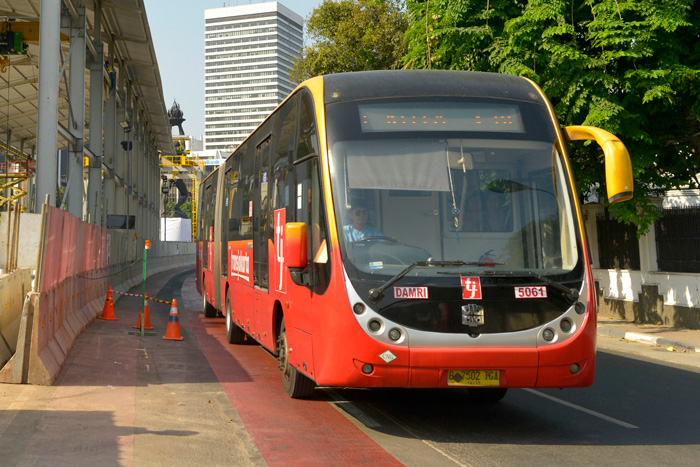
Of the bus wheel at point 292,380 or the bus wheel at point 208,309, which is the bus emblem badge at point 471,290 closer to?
the bus wheel at point 292,380

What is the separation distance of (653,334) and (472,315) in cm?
1073

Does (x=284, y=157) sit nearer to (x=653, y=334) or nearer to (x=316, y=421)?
(x=316, y=421)

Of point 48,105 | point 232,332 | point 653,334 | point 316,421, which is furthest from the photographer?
point 48,105

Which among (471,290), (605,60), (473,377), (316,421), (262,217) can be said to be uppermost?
(605,60)

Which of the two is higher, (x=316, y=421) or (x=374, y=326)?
(x=374, y=326)

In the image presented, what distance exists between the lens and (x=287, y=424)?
7578mm

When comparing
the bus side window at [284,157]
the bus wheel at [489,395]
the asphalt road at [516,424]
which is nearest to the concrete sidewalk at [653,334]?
the asphalt road at [516,424]

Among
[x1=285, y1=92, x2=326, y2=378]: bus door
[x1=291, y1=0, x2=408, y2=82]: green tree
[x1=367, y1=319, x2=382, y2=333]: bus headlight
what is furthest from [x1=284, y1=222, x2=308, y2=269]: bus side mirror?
[x1=291, y1=0, x2=408, y2=82]: green tree

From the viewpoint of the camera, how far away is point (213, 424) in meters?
7.57

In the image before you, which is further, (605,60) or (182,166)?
(182,166)

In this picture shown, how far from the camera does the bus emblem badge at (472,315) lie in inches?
270

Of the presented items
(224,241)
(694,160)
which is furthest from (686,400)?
(694,160)

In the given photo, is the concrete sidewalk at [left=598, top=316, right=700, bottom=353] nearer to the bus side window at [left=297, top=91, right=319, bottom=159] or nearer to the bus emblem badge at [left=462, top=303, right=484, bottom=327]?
the bus emblem badge at [left=462, top=303, right=484, bottom=327]

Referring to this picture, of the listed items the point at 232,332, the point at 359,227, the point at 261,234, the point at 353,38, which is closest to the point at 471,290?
the point at 359,227
